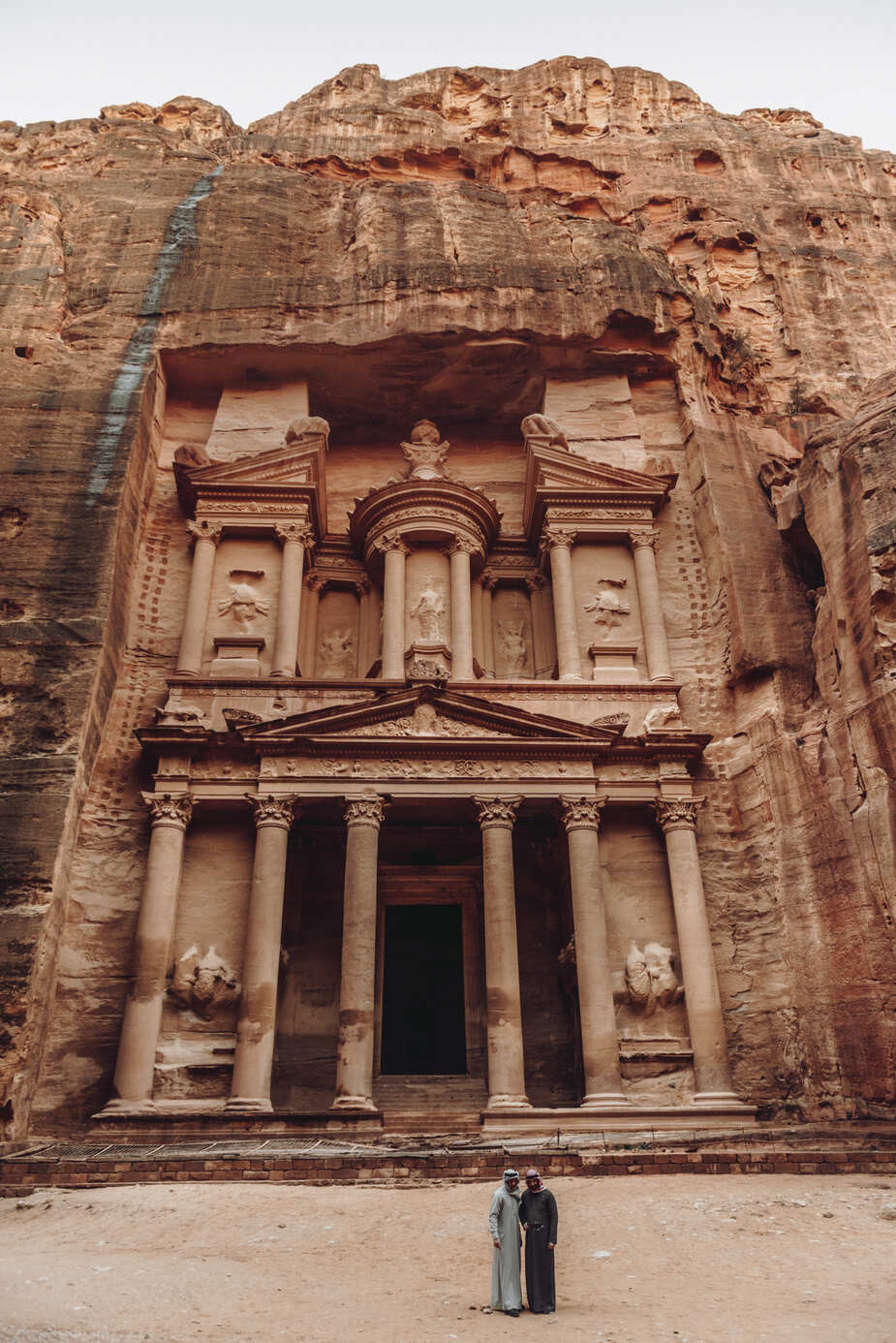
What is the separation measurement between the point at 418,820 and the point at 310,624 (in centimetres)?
495

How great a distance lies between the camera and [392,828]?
17.8m

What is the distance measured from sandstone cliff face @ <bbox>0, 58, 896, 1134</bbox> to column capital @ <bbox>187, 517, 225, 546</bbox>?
110 centimetres

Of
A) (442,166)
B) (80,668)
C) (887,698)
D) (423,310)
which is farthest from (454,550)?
(442,166)

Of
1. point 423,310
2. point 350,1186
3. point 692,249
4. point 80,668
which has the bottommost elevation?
point 350,1186

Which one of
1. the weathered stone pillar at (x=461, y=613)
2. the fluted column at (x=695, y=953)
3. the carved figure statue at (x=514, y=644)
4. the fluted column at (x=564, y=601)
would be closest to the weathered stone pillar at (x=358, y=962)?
the weathered stone pillar at (x=461, y=613)

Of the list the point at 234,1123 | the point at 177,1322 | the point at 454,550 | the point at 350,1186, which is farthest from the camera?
the point at 454,550

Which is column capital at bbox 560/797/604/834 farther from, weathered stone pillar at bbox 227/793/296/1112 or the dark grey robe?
the dark grey robe

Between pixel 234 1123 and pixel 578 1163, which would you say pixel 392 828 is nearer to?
pixel 234 1123

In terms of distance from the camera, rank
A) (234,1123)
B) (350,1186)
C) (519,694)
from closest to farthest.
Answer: (350,1186), (234,1123), (519,694)

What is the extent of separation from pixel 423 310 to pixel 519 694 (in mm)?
8781

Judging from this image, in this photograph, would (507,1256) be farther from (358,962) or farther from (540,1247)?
(358,962)

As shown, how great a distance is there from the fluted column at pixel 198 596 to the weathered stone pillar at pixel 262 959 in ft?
10.6

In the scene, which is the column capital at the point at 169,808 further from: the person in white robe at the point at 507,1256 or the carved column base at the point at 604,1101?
the person in white robe at the point at 507,1256

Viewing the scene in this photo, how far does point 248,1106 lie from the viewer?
13.7m
